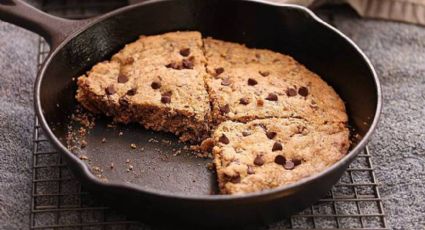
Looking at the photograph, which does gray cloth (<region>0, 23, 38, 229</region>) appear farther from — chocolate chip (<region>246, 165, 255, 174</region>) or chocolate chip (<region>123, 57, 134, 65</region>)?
chocolate chip (<region>246, 165, 255, 174</region>)

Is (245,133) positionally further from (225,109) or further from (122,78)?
(122,78)

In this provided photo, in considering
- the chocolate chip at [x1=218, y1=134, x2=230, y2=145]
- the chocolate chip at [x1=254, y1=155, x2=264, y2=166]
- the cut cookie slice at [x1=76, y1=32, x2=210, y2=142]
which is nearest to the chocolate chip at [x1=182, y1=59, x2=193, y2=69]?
the cut cookie slice at [x1=76, y1=32, x2=210, y2=142]

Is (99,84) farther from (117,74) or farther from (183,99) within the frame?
(183,99)

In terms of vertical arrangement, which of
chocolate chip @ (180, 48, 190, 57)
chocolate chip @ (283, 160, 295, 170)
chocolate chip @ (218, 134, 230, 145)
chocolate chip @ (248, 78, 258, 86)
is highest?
chocolate chip @ (180, 48, 190, 57)

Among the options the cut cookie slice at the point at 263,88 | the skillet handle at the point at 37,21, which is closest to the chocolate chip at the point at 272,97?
the cut cookie slice at the point at 263,88

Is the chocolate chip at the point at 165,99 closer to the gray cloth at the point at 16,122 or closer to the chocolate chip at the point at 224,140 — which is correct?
the chocolate chip at the point at 224,140

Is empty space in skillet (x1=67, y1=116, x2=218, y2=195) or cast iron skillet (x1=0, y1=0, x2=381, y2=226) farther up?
cast iron skillet (x1=0, y1=0, x2=381, y2=226)

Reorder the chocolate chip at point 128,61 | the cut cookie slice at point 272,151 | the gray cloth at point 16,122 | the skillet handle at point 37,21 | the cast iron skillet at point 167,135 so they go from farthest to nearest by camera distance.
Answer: the chocolate chip at point 128,61
the skillet handle at point 37,21
the gray cloth at point 16,122
the cut cookie slice at point 272,151
the cast iron skillet at point 167,135
